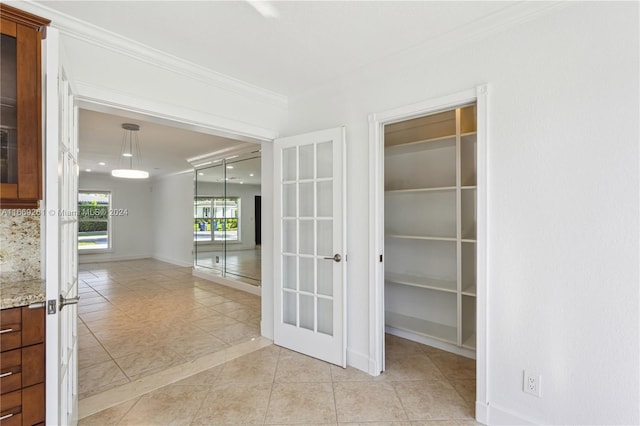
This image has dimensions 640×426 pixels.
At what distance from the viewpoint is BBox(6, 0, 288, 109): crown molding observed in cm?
188

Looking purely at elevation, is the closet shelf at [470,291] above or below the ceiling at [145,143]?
below

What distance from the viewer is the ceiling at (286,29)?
182 centimetres

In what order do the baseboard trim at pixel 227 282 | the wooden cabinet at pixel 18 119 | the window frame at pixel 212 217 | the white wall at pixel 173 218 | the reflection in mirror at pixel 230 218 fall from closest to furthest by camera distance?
the wooden cabinet at pixel 18 119 → the baseboard trim at pixel 227 282 → the reflection in mirror at pixel 230 218 → the window frame at pixel 212 217 → the white wall at pixel 173 218

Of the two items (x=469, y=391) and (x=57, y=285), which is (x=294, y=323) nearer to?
(x=469, y=391)

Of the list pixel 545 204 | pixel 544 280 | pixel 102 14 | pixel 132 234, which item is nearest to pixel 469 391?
pixel 544 280

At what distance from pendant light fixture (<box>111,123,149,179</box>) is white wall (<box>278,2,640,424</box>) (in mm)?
4192

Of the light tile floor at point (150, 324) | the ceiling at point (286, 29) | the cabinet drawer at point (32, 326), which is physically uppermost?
the ceiling at point (286, 29)

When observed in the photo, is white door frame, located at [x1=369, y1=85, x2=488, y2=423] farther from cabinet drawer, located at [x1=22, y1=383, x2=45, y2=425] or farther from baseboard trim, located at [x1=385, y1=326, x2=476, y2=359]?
cabinet drawer, located at [x1=22, y1=383, x2=45, y2=425]

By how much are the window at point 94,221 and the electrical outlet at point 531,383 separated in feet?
33.4

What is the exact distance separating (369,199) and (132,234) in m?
9.08

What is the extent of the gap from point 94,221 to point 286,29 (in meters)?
9.33

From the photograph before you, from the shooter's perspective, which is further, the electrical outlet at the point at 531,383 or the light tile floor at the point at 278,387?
the light tile floor at the point at 278,387

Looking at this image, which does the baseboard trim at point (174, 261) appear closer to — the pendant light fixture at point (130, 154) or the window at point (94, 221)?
the window at point (94, 221)

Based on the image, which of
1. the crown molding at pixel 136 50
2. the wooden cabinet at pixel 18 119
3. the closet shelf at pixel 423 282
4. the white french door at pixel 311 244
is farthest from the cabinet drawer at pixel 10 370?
the closet shelf at pixel 423 282
